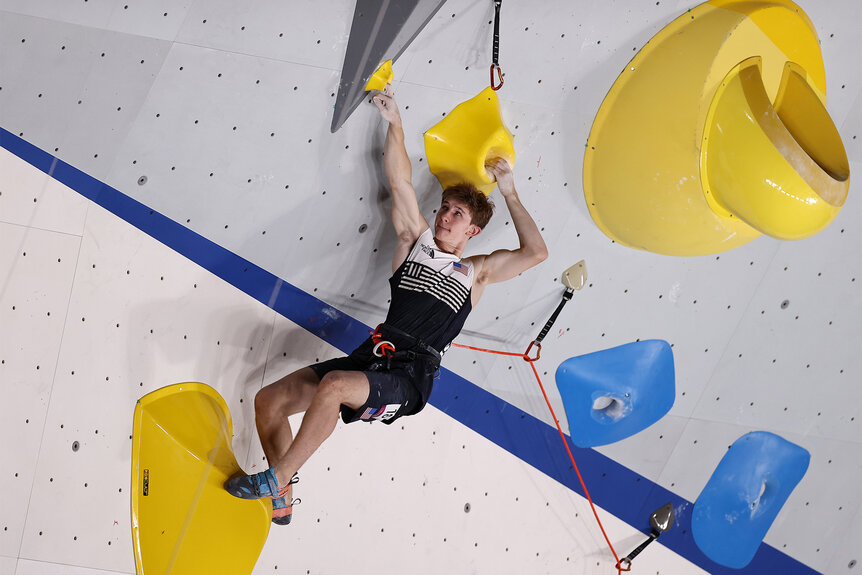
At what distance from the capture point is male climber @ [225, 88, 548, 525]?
197cm

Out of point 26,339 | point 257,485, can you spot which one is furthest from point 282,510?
point 26,339

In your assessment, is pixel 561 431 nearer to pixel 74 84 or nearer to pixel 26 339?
pixel 26 339

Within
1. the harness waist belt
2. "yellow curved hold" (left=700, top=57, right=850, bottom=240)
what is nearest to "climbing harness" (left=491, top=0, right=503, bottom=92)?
"yellow curved hold" (left=700, top=57, right=850, bottom=240)

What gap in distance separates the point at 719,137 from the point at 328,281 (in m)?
1.22

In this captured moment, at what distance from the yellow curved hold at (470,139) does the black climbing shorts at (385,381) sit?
0.58m

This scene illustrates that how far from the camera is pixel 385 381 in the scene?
6.33 feet

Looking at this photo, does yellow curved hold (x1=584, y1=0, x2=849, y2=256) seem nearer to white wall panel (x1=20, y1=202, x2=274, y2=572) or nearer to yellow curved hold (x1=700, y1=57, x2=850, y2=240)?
yellow curved hold (x1=700, y1=57, x2=850, y2=240)

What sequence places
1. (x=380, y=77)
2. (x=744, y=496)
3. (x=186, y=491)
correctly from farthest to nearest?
(x=744, y=496)
(x=380, y=77)
(x=186, y=491)

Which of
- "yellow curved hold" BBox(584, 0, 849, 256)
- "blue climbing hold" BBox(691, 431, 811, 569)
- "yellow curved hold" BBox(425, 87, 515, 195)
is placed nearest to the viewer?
"yellow curved hold" BBox(584, 0, 849, 256)

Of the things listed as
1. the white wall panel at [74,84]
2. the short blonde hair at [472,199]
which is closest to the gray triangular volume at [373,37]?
the short blonde hair at [472,199]

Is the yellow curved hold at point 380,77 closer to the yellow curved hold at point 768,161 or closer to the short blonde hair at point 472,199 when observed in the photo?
the short blonde hair at point 472,199

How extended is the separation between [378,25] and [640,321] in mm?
1283

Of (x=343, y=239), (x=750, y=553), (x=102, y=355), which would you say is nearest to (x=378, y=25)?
(x=343, y=239)

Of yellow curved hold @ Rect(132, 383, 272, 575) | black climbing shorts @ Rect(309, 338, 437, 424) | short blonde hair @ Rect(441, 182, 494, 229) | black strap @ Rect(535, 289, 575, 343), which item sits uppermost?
short blonde hair @ Rect(441, 182, 494, 229)
